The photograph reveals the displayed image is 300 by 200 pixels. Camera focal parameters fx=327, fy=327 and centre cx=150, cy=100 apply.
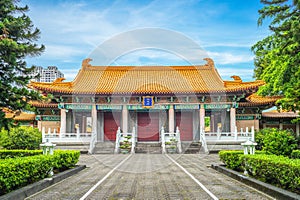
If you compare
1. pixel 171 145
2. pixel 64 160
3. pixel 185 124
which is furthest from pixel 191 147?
pixel 64 160

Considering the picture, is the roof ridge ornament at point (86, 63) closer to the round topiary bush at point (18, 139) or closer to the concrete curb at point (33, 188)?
the round topiary bush at point (18, 139)

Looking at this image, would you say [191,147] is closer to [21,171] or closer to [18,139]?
[18,139]

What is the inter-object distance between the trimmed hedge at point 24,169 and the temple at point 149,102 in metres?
12.8

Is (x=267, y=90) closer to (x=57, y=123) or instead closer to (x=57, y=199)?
(x=57, y=123)

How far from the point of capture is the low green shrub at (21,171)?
21.1 ft

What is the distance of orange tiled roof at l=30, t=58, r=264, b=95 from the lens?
23.4 meters

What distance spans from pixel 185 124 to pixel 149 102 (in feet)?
12.9

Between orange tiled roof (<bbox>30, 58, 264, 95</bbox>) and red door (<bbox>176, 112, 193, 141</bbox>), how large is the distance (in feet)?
7.65

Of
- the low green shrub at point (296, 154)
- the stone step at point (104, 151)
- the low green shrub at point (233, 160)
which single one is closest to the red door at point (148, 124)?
the stone step at point (104, 151)

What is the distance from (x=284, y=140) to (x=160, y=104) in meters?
13.9

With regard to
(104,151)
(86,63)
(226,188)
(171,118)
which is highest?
(86,63)

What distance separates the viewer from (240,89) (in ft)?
73.9

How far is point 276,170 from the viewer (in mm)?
7195

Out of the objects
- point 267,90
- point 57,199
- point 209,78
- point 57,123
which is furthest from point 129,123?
point 57,199
